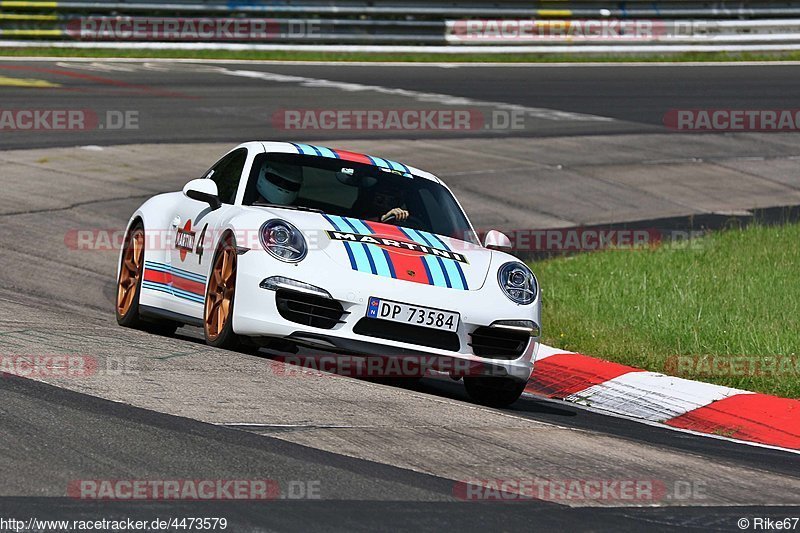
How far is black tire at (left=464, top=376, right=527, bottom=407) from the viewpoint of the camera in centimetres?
839

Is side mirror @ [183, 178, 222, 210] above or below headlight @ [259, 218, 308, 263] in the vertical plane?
above

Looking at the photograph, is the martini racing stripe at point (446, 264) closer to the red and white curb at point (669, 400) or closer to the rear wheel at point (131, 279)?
the red and white curb at point (669, 400)

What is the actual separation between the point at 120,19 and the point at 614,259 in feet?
50.9

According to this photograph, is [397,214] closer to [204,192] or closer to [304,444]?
[204,192]

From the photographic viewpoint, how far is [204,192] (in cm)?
895

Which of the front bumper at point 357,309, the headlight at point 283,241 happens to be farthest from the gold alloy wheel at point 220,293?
the headlight at point 283,241

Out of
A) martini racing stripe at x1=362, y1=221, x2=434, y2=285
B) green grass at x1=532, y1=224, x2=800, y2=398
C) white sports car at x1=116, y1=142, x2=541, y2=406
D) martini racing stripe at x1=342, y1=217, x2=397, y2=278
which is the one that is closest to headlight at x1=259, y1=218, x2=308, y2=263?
white sports car at x1=116, y1=142, x2=541, y2=406

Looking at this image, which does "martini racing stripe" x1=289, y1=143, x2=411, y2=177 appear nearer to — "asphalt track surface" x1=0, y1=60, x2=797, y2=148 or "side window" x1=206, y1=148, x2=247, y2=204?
"side window" x1=206, y1=148, x2=247, y2=204

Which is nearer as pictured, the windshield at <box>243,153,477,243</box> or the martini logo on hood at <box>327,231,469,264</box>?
the martini logo on hood at <box>327,231,469,264</box>

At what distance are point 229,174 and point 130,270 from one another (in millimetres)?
1105

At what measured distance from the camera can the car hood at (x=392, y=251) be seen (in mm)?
7987

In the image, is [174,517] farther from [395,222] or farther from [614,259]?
[614,259]

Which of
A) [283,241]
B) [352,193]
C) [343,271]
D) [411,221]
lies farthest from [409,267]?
[352,193]

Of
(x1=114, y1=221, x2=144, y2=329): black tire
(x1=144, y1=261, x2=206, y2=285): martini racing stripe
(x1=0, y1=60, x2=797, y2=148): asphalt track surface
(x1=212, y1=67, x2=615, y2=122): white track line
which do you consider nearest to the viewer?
(x1=144, y1=261, x2=206, y2=285): martini racing stripe
